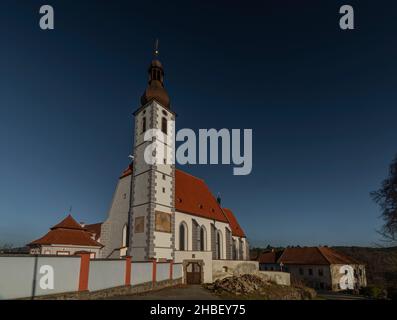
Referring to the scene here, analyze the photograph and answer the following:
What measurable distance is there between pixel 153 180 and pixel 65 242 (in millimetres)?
10297

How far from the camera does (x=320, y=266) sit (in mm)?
45625

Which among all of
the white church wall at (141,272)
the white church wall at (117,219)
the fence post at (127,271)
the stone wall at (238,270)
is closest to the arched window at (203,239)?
the stone wall at (238,270)

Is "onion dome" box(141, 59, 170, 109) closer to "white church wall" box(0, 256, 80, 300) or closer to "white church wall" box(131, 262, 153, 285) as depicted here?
"white church wall" box(131, 262, 153, 285)

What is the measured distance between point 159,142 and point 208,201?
11.1 m

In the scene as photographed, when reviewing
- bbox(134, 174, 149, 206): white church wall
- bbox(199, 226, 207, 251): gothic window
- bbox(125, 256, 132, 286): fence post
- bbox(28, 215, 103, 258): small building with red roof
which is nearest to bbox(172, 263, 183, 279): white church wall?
bbox(199, 226, 207, 251): gothic window

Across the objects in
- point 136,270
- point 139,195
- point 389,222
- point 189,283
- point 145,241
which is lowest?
point 189,283

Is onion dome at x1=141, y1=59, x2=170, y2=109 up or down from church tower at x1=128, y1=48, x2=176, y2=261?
up

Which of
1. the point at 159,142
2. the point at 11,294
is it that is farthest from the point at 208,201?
the point at 11,294

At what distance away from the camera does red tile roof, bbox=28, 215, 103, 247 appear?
24.0 m

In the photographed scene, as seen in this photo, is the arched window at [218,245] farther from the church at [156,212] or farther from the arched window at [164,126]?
the arched window at [164,126]

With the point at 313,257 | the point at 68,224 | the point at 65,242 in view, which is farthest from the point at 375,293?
the point at 68,224

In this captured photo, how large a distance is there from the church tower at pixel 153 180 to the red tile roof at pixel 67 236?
632 centimetres
